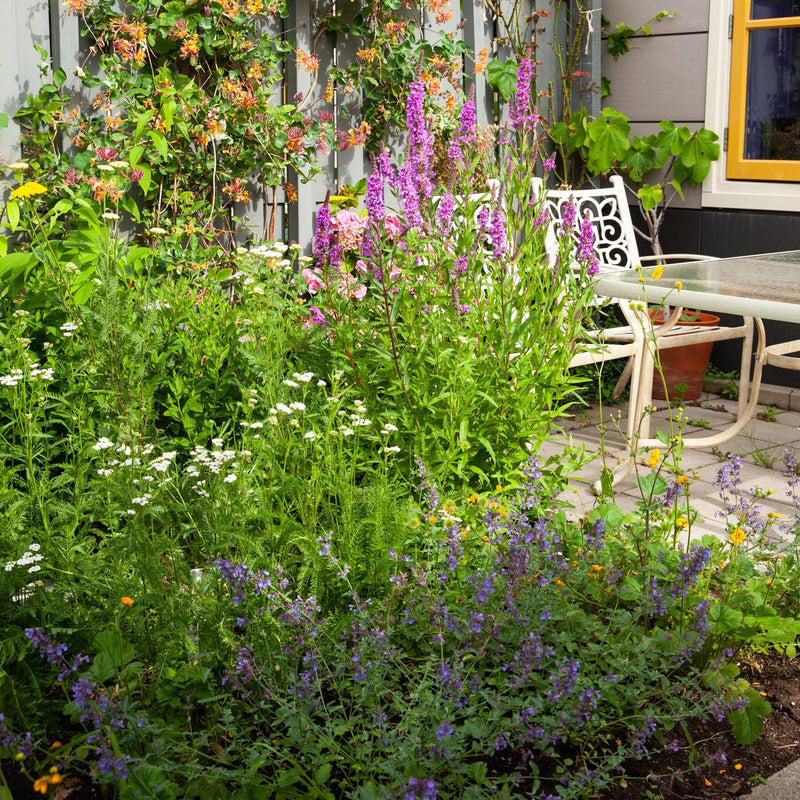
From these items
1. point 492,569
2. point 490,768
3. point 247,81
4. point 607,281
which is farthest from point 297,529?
point 247,81

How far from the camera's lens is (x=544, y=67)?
5.28 metres

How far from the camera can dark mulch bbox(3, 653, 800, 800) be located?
1717 millimetres

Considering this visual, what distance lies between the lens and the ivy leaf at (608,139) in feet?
A: 17.2

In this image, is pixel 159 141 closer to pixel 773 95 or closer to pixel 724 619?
pixel 724 619

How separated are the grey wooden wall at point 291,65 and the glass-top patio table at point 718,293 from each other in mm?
1585

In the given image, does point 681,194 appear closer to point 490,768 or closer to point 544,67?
point 544,67

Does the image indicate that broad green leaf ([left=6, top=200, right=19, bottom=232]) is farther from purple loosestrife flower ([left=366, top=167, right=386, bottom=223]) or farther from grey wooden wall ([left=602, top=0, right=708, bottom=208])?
grey wooden wall ([left=602, top=0, right=708, bottom=208])

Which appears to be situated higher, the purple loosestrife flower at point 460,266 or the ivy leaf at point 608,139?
the ivy leaf at point 608,139

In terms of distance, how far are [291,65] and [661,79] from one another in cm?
215

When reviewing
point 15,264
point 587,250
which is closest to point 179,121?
point 15,264

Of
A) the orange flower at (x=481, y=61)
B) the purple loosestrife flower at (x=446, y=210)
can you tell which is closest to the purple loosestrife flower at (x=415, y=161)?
the purple loosestrife flower at (x=446, y=210)

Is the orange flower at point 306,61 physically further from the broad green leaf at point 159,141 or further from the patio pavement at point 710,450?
the patio pavement at point 710,450

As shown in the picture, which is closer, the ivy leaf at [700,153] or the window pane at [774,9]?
the window pane at [774,9]

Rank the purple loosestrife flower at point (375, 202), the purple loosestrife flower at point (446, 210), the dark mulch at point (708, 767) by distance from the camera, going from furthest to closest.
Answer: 1. the purple loosestrife flower at point (446, 210)
2. the purple loosestrife flower at point (375, 202)
3. the dark mulch at point (708, 767)
